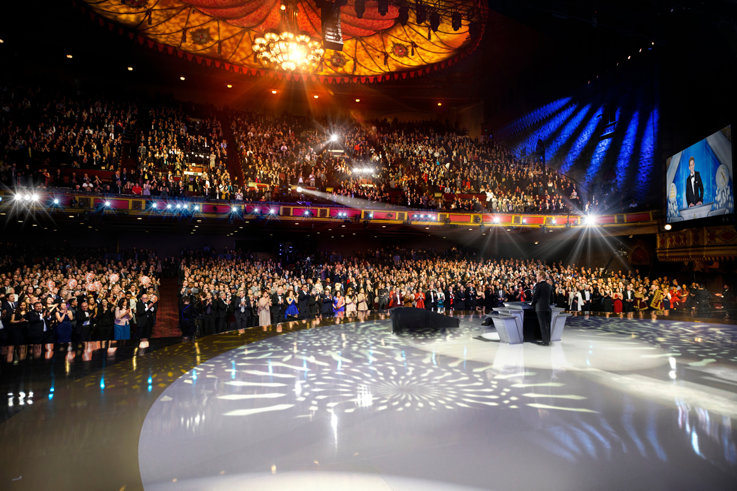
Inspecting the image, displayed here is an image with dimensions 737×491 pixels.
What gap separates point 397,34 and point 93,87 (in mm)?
17257

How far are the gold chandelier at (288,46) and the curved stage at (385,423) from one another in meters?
12.2

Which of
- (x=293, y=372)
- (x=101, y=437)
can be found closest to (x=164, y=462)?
(x=101, y=437)

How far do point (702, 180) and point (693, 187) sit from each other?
1.66ft

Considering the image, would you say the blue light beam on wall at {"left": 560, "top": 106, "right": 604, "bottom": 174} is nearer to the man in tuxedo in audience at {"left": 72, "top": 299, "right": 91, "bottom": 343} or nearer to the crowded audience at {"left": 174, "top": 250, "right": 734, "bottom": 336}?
the crowded audience at {"left": 174, "top": 250, "right": 734, "bottom": 336}

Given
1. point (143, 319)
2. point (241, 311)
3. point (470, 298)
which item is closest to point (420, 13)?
point (470, 298)

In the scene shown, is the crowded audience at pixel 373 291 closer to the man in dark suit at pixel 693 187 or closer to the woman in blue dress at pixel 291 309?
the woman in blue dress at pixel 291 309

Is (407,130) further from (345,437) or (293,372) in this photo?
(345,437)

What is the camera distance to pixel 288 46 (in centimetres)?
1545

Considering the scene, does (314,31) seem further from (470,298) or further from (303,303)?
(470,298)

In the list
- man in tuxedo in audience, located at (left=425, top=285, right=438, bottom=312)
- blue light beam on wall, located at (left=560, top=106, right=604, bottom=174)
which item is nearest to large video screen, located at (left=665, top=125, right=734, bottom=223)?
blue light beam on wall, located at (left=560, top=106, right=604, bottom=174)

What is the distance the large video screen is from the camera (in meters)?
12.0

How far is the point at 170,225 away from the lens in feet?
58.6

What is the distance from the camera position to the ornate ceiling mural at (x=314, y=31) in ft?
53.0

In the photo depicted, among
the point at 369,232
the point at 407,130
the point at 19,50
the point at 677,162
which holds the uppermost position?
the point at 19,50
